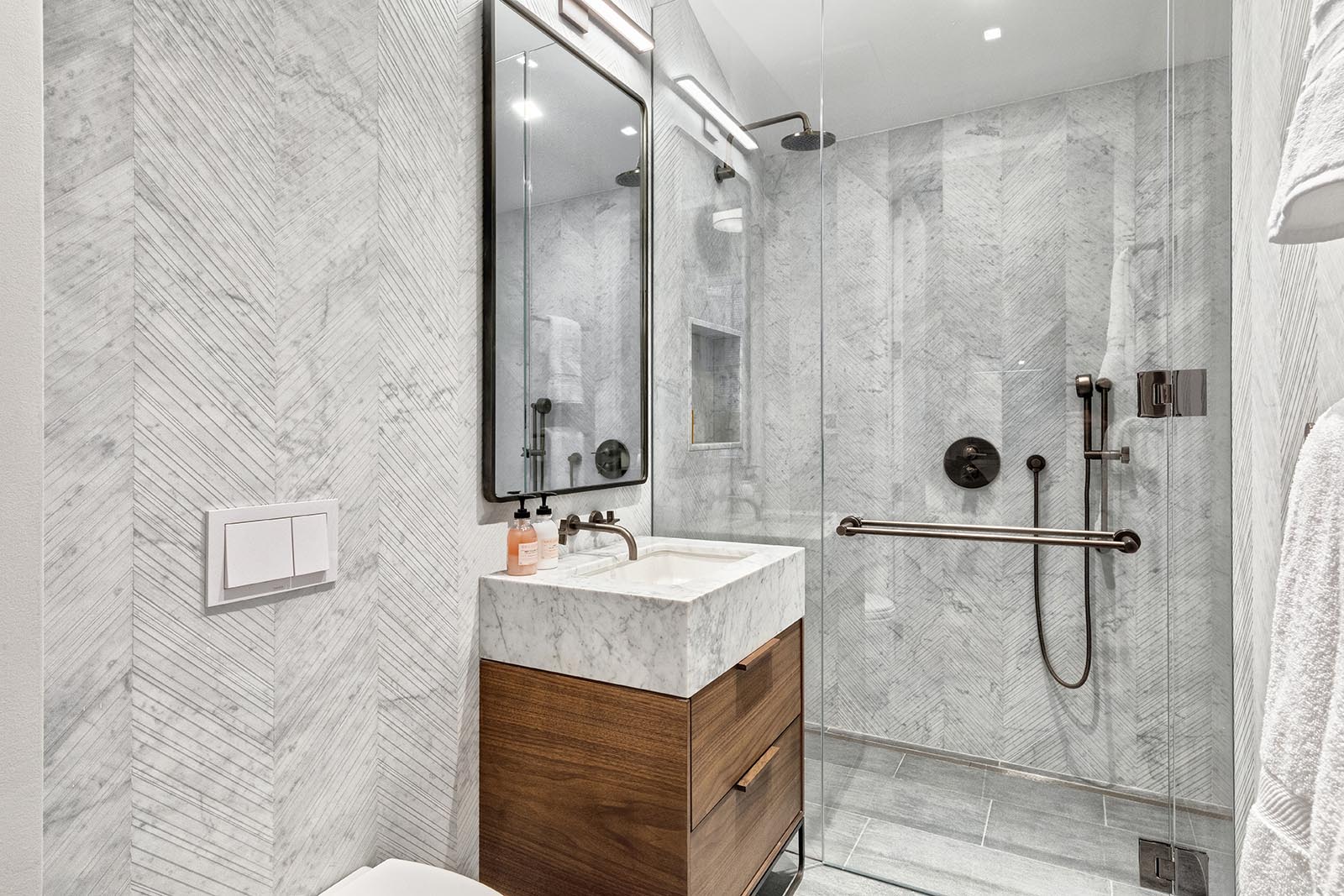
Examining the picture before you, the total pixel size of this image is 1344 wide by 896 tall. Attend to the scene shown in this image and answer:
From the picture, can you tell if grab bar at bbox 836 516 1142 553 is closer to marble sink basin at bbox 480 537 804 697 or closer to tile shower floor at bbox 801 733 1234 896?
marble sink basin at bbox 480 537 804 697

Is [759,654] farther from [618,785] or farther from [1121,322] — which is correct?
[1121,322]

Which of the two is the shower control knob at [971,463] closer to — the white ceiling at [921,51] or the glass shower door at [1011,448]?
the glass shower door at [1011,448]

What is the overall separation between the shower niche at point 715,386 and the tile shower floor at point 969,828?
2.88ft

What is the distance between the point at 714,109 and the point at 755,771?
178 cm

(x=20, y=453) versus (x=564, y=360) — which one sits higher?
(x=564, y=360)

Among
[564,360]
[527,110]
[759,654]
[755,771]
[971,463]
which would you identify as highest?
[527,110]

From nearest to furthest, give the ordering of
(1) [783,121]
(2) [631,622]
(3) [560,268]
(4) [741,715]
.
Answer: (2) [631,622], (4) [741,715], (3) [560,268], (1) [783,121]

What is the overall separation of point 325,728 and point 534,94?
54.1 inches

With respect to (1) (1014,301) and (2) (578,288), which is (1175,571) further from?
(2) (578,288)

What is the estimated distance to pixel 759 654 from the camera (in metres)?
1.48

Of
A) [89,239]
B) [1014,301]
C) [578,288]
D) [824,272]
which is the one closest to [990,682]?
[1014,301]

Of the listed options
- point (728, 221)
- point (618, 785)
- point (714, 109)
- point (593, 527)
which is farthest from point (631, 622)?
point (714, 109)

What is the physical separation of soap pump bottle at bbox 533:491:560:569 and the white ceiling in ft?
3.99

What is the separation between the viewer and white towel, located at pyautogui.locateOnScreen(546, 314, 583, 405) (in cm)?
161
